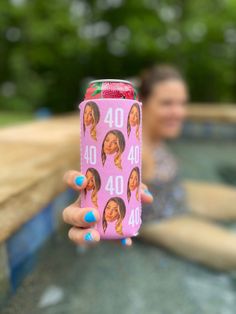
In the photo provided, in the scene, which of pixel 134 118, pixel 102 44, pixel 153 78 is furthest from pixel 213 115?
pixel 134 118

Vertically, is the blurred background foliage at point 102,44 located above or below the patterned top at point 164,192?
above

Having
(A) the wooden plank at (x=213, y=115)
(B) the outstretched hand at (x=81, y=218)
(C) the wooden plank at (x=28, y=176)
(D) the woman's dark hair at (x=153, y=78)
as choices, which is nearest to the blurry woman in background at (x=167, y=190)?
(D) the woman's dark hair at (x=153, y=78)

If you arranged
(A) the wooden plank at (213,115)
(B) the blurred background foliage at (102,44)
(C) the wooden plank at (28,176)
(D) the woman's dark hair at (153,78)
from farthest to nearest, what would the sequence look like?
(B) the blurred background foliage at (102,44) → (A) the wooden plank at (213,115) → (D) the woman's dark hair at (153,78) → (C) the wooden plank at (28,176)

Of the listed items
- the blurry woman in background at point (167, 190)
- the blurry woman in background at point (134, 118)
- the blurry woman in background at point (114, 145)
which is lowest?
the blurry woman in background at point (167, 190)

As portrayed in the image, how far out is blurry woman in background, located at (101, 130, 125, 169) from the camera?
34.5 inches

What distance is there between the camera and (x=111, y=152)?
880mm

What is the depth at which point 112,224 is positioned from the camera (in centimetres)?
91

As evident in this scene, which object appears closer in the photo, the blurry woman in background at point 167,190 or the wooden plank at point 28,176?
the wooden plank at point 28,176

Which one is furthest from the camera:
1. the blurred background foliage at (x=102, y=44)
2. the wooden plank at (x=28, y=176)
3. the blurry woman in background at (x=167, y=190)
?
the blurred background foliage at (x=102, y=44)

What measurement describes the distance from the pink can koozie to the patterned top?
3.84ft

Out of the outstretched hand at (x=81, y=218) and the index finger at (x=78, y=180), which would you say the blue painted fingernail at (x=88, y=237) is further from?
the index finger at (x=78, y=180)

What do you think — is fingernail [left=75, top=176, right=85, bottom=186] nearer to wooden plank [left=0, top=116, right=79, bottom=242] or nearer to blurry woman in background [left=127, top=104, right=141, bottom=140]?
blurry woman in background [left=127, top=104, right=141, bottom=140]

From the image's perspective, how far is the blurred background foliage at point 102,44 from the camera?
20.9 feet

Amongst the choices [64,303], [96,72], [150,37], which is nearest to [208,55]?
[150,37]
